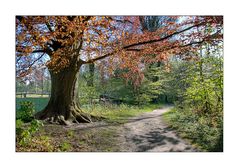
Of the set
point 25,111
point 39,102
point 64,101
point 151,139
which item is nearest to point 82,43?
point 64,101

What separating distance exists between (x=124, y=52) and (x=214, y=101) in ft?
9.03

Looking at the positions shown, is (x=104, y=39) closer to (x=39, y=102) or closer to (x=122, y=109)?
(x=39, y=102)

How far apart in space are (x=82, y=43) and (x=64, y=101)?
1780 mm

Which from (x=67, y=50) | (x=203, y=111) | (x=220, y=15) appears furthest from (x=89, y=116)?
(x=220, y=15)

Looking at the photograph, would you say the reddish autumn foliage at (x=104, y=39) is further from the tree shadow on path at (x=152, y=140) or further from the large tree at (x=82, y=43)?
the tree shadow on path at (x=152, y=140)

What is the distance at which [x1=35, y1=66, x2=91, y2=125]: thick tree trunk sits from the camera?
624 centimetres

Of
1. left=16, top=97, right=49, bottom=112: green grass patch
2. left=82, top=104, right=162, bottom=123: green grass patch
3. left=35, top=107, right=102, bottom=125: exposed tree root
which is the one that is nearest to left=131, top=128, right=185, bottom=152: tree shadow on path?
left=35, top=107, right=102, bottom=125: exposed tree root

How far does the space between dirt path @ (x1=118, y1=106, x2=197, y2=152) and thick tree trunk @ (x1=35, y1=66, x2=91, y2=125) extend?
1456 mm

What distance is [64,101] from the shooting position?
6.43m

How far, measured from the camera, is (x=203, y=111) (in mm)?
6168

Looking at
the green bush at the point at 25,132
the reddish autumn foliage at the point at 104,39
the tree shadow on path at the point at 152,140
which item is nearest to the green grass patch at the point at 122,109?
the reddish autumn foliage at the point at 104,39
